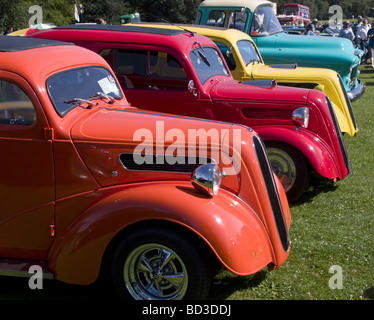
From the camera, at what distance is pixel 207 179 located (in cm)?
342

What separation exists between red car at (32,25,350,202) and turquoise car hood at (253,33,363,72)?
410 centimetres

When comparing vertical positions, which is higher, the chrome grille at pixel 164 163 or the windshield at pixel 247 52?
the chrome grille at pixel 164 163

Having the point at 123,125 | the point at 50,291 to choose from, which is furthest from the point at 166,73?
the point at 50,291

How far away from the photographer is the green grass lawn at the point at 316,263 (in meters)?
3.92

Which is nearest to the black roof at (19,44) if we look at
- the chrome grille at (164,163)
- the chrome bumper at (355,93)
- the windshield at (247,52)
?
the chrome grille at (164,163)

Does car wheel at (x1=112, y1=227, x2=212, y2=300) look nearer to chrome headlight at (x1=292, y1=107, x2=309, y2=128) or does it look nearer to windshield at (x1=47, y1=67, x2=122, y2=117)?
windshield at (x1=47, y1=67, x2=122, y2=117)

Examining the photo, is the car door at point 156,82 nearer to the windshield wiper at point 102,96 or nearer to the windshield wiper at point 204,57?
the windshield wiper at point 204,57

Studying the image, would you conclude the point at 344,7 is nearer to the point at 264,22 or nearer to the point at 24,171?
the point at 264,22

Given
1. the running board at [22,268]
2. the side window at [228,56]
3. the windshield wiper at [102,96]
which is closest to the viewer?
the running board at [22,268]

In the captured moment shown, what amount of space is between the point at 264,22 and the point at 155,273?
7.95m

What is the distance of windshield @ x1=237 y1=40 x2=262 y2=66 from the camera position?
8125 mm

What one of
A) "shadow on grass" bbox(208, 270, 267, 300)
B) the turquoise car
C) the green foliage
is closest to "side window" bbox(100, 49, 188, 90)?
"shadow on grass" bbox(208, 270, 267, 300)
